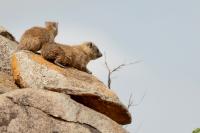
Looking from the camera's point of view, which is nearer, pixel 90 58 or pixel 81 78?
pixel 81 78

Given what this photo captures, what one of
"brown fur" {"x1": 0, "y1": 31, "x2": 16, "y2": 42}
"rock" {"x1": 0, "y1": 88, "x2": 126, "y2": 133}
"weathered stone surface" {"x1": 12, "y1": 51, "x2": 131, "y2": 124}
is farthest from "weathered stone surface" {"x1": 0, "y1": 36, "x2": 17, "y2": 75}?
"rock" {"x1": 0, "y1": 88, "x2": 126, "y2": 133}

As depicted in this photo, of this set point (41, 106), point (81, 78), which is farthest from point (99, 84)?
point (41, 106)

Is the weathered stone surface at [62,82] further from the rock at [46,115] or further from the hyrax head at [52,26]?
the hyrax head at [52,26]

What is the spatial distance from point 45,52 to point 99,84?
171 cm

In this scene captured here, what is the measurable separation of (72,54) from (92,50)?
2.31m

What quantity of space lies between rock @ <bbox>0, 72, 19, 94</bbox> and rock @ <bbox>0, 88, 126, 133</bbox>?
4.16 ft

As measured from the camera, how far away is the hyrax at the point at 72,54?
16.3 meters

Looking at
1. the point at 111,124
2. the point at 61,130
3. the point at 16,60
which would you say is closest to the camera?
the point at 61,130

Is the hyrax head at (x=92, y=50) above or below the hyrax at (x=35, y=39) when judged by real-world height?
below

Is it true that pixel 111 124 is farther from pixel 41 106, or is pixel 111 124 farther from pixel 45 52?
pixel 45 52

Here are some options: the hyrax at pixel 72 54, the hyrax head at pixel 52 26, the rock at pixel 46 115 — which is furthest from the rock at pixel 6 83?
the hyrax head at pixel 52 26

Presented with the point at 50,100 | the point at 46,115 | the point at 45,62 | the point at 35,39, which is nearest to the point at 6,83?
the point at 45,62

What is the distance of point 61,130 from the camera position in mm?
13695

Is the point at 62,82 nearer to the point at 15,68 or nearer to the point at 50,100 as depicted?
the point at 50,100
